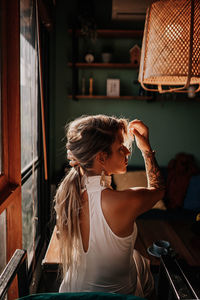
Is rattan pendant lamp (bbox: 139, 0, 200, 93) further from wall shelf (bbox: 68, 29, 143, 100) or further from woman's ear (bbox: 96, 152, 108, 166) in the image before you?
wall shelf (bbox: 68, 29, 143, 100)

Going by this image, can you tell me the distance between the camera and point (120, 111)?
12.5ft

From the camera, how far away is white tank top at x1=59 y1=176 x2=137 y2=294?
110 centimetres

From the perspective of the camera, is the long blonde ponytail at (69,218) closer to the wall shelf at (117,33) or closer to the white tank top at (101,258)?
the white tank top at (101,258)

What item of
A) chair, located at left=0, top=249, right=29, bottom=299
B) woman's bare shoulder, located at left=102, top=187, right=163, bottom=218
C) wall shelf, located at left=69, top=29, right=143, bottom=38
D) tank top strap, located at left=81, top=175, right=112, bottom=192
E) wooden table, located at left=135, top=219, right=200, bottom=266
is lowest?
wooden table, located at left=135, top=219, right=200, bottom=266

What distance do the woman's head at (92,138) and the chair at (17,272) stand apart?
15.7 inches

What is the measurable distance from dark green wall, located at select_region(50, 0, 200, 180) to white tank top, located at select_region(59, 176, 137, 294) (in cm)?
252

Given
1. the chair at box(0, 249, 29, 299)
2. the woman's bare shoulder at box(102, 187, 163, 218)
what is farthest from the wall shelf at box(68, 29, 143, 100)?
the chair at box(0, 249, 29, 299)

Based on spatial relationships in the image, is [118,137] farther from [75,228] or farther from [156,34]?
[156,34]

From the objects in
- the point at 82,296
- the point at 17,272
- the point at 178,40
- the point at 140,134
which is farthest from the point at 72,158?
the point at 178,40

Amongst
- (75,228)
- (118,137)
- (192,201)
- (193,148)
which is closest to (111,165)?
(118,137)

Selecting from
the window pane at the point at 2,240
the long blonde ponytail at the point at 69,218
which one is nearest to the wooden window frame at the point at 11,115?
the window pane at the point at 2,240

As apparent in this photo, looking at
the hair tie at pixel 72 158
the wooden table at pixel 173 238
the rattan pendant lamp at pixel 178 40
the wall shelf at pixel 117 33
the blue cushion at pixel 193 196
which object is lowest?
the blue cushion at pixel 193 196

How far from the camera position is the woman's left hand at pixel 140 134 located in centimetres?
131

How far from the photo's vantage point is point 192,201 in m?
3.28
